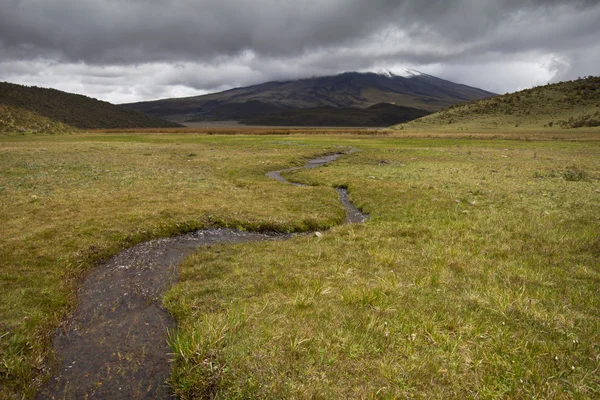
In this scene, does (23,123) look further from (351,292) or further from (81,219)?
(351,292)

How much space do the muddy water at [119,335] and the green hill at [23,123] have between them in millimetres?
124104

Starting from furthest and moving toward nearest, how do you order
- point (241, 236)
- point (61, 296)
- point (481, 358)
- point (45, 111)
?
point (45, 111) < point (241, 236) < point (61, 296) < point (481, 358)

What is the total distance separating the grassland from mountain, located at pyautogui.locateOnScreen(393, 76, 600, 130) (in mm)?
119520

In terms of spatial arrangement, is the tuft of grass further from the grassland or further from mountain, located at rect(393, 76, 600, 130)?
mountain, located at rect(393, 76, 600, 130)

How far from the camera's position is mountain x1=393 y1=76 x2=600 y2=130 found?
113 meters

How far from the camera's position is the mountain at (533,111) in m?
113

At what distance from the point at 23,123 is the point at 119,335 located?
5768 inches

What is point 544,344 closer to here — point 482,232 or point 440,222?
point 482,232

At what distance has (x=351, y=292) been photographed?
371 inches

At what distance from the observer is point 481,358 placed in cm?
679

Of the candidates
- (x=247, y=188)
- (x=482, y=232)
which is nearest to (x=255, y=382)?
(x=482, y=232)

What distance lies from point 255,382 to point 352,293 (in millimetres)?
3964

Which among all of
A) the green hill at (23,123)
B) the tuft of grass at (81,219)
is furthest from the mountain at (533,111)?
the green hill at (23,123)

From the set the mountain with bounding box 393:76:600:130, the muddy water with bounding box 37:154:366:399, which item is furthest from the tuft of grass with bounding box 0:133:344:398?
the mountain with bounding box 393:76:600:130
